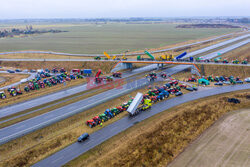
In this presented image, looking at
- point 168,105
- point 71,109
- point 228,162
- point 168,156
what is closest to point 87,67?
point 71,109

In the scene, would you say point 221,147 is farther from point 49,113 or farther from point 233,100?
point 49,113

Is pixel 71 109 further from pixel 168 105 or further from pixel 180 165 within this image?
pixel 180 165

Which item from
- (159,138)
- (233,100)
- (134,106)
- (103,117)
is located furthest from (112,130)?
(233,100)

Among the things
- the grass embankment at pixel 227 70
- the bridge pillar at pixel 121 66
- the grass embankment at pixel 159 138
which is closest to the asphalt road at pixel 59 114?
the grass embankment at pixel 159 138

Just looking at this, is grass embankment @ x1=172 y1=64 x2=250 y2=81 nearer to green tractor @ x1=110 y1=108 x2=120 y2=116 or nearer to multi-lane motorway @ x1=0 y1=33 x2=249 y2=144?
multi-lane motorway @ x1=0 y1=33 x2=249 y2=144

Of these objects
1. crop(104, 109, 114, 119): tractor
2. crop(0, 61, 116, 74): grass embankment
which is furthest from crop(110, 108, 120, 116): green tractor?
crop(0, 61, 116, 74): grass embankment
